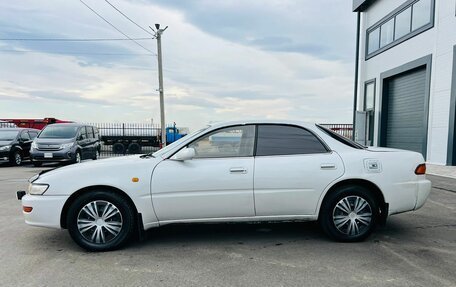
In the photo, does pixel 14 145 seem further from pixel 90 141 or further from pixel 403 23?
pixel 403 23

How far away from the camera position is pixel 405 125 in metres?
16.0

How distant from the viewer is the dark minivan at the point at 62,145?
1288cm

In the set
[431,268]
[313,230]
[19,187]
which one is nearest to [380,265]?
[431,268]

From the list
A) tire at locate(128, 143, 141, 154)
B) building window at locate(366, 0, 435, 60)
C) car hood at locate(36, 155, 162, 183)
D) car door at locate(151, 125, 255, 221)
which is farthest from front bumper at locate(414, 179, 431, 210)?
tire at locate(128, 143, 141, 154)

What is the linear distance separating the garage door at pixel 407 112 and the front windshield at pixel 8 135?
17553 millimetres

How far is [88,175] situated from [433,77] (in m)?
14.0

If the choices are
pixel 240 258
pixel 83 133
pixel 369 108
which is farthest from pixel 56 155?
pixel 369 108

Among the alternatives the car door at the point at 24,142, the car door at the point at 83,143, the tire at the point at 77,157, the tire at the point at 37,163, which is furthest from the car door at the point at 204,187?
the car door at the point at 24,142

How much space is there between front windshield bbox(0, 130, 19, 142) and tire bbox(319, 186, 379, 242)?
14758mm

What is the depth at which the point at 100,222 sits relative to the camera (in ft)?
12.8

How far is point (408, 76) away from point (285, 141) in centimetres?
1427

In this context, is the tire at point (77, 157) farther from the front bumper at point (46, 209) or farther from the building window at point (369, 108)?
the building window at point (369, 108)

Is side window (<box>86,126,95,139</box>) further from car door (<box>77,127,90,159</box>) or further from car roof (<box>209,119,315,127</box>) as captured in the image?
car roof (<box>209,119,315,127</box>)

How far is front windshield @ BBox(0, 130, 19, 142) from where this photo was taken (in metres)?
14.4
